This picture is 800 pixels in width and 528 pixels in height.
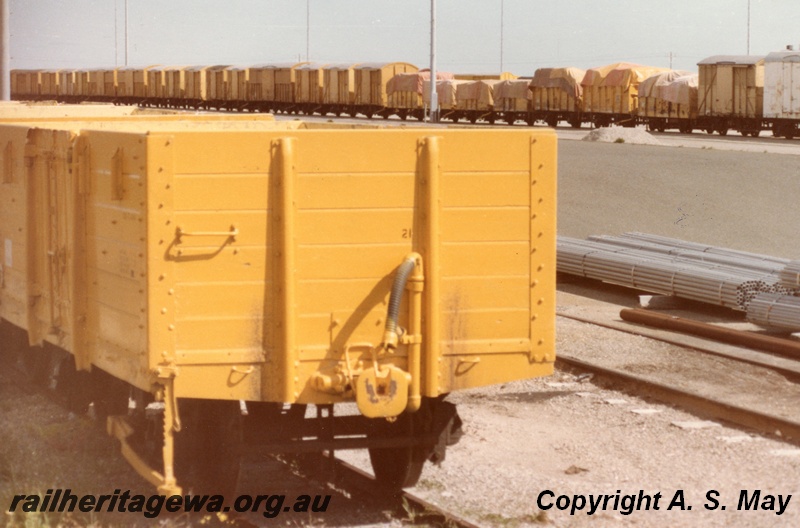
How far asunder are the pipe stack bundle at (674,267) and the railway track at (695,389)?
1.28 m

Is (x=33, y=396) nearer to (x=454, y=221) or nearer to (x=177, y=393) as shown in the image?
(x=177, y=393)

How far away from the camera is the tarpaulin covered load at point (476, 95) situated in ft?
210

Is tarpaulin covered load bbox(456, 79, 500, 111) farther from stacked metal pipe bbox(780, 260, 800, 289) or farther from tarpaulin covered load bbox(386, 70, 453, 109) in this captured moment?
stacked metal pipe bbox(780, 260, 800, 289)

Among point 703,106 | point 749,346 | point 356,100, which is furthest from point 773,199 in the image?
point 356,100

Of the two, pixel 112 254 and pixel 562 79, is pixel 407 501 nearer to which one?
pixel 112 254

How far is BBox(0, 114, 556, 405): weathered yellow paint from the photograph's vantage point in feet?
20.9

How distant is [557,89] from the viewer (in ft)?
200

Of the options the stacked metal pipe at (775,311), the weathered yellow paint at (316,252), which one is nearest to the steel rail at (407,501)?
the weathered yellow paint at (316,252)

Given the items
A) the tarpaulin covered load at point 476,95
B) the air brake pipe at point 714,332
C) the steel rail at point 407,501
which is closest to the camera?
the steel rail at point 407,501

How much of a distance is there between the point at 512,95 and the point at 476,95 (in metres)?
2.08

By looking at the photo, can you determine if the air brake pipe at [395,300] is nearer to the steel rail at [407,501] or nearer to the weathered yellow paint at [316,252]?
the weathered yellow paint at [316,252]

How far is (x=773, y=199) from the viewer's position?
26000 mm

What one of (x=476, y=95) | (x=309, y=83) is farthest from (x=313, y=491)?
(x=309, y=83)

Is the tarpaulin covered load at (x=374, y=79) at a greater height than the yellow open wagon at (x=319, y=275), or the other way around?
the tarpaulin covered load at (x=374, y=79)
